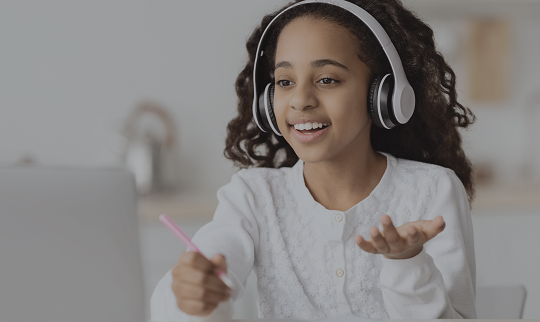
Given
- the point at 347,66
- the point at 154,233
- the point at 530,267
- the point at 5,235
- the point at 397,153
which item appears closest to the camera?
the point at 5,235

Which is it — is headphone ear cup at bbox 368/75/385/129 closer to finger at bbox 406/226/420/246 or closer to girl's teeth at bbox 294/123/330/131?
girl's teeth at bbox 294/123/330/131

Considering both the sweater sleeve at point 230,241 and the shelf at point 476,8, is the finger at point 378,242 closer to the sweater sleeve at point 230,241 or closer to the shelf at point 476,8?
the sweater sleeve at point 230,241

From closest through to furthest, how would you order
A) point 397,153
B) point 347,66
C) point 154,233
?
point 347,66 < point 397,153 < point 154,233

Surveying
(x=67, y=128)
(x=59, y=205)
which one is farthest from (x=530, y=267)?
(x=59, y=205)

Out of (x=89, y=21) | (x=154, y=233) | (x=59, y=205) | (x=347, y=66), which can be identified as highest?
(x=89, y=21)

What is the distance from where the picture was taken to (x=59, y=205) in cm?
47

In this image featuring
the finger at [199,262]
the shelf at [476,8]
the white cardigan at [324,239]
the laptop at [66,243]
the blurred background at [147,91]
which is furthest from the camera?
the shelf at [476,8]

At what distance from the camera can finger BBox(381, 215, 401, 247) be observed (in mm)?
681

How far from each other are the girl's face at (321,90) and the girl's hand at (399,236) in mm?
291

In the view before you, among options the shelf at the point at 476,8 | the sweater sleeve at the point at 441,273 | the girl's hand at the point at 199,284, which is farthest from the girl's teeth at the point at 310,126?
the shelf at the point at 476,8

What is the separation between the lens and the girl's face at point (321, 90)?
0.97 meters

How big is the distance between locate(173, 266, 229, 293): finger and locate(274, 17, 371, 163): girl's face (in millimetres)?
403

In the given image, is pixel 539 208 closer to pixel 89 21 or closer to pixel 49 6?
pixel 89 21

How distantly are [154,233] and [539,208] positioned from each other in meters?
1.77
